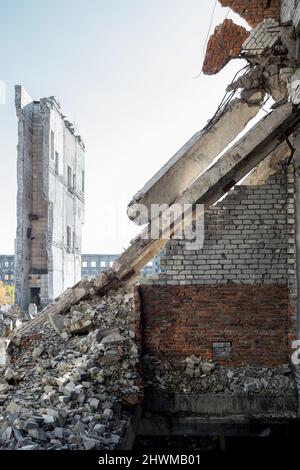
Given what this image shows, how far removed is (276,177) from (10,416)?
473cm

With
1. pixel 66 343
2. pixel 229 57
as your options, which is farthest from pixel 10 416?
pixel 229 57

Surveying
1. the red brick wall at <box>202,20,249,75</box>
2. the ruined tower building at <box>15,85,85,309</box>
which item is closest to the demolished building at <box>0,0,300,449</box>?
the red brick wall at <box>202,20,249,75</box>

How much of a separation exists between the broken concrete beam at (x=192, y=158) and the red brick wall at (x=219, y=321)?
1.31 metres

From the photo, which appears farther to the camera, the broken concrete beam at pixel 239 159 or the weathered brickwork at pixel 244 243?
the weathered brickwork at pixel 244 243

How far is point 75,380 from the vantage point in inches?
201

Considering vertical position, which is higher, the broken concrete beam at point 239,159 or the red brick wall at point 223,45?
the red brick wall at point 223,45

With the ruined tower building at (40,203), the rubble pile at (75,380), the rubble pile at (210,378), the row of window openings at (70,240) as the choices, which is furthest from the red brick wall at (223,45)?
the row of window openings at (70,240)

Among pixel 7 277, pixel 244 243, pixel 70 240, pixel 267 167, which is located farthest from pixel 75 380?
pixel 7 277

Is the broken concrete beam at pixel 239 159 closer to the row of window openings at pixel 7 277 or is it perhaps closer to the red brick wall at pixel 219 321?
the red brick wall at pixel 219 321

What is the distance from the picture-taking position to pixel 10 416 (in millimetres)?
4145

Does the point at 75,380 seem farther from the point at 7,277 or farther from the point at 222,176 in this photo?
the point at 7,277

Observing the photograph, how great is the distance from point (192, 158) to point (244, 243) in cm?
150

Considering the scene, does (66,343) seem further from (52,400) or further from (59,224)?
(59,224)

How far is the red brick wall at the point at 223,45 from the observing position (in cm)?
686
